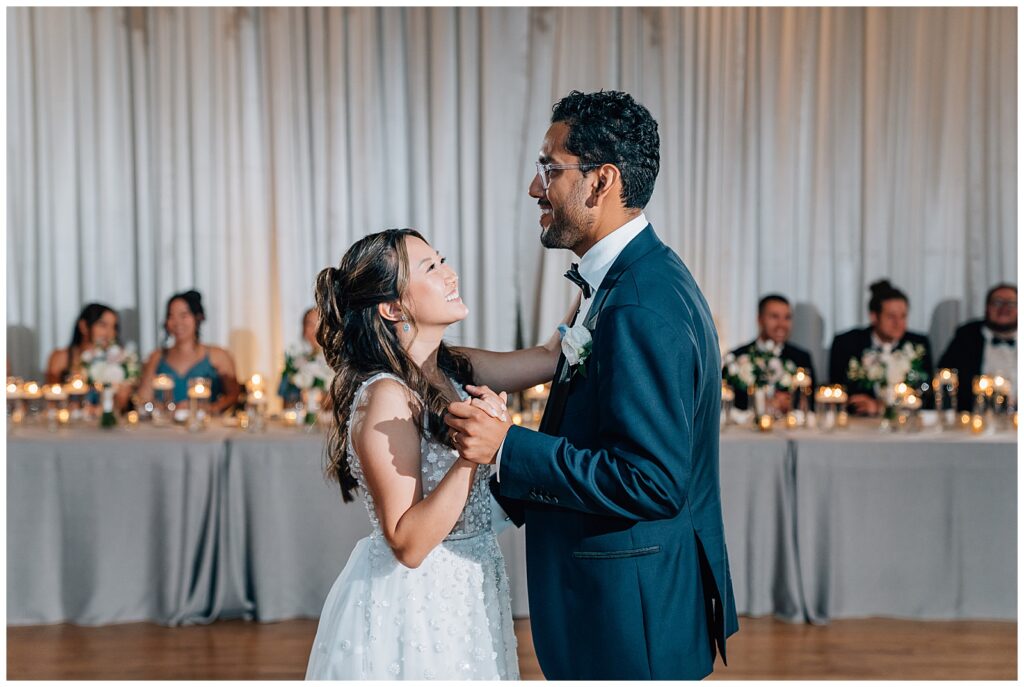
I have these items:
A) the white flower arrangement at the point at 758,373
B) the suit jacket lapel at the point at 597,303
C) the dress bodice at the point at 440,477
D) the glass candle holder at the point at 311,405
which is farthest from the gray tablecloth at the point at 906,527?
the suit jacket lapel at the point at 597,303

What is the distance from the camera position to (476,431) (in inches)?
74.7

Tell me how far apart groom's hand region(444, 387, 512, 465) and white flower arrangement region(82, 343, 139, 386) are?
3.54m

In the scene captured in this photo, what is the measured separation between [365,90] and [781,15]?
2.87 metres

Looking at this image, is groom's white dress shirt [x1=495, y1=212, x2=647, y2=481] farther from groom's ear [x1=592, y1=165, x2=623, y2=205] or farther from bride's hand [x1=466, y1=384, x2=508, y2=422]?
bride's hand [x1=466, y1=384, x2=508, y2=422]

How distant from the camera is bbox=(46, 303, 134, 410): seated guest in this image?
596cm

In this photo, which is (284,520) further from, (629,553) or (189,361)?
(629,553)

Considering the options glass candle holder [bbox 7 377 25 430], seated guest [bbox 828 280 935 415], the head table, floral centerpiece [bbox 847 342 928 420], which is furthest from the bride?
seated guest [bbox 828 280 935 415]

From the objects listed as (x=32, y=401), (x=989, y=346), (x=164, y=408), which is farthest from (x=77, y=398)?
(x=989, y=346)

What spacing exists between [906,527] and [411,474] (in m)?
3.04

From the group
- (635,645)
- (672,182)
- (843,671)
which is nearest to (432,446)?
(635,645)

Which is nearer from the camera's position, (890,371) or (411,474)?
(411,474)

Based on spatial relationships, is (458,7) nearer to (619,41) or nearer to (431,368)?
(619,41)

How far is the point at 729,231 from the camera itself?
723 cm

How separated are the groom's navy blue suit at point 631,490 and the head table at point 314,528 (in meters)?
2.30
